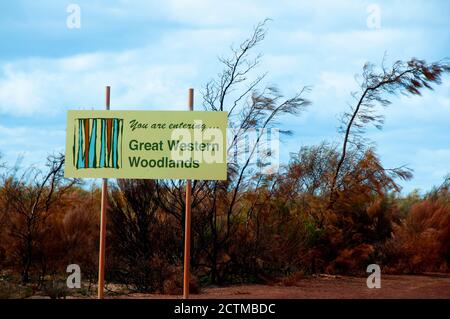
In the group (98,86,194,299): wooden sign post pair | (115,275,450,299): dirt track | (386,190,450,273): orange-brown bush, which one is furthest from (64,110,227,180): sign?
(386,190,450,273): orange-brown bush

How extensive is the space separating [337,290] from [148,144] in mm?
5088

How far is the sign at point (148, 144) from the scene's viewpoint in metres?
10.9

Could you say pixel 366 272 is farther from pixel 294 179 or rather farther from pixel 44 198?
pixel 44 198

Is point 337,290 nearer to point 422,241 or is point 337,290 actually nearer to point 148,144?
point 148,144

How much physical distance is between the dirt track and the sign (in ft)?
9.06

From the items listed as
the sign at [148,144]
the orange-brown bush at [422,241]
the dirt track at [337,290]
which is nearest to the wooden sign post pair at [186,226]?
the sign at [148,144]

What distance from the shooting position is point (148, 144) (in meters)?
11.0

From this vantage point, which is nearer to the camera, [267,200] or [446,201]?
[267,200]

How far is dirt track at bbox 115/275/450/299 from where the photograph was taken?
488 inches

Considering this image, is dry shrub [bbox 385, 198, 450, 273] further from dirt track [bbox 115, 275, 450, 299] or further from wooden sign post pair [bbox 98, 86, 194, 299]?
wooden sign post pair [bbox 98, 86, 194, 299]

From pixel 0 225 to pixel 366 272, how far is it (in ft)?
29.5

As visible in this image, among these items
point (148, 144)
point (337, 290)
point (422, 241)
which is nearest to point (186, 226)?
point (148, 144)
